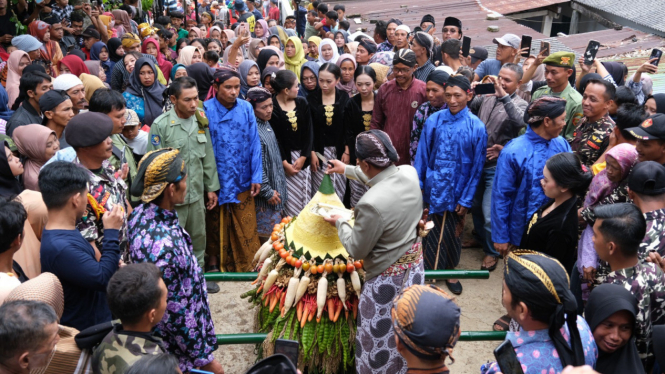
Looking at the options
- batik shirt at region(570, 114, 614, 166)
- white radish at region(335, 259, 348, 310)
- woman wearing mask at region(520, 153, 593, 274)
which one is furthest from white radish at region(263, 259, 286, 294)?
batik shirt at region(570, 114, 614, 166)

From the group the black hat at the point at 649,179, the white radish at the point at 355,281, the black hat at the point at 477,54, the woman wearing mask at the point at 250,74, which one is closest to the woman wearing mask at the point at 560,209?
the black hat at the point at 649,179

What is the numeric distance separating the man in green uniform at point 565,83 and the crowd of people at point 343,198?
22mm

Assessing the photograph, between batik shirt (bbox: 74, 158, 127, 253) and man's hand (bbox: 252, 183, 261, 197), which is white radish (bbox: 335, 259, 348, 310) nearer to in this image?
batik shirt (bbox: 74, 158, 127, 253)

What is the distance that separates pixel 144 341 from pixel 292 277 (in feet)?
4.38

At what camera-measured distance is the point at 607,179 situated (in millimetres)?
3900

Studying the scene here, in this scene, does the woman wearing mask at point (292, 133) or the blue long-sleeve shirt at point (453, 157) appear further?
the woman wearing mask at point (292, 133)

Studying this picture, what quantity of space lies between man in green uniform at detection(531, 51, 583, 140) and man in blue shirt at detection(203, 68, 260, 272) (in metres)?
3.07

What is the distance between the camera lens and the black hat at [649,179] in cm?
322

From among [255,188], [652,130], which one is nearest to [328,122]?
[255,188]

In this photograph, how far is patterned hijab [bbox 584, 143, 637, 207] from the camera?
371 centimetres

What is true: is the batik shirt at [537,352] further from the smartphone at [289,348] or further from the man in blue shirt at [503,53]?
the man in blue shirt at [503,53]

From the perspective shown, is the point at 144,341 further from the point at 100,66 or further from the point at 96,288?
the point at 100,66

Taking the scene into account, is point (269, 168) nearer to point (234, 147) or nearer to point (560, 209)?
point (234, 147)

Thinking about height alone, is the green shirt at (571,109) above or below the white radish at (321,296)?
above
